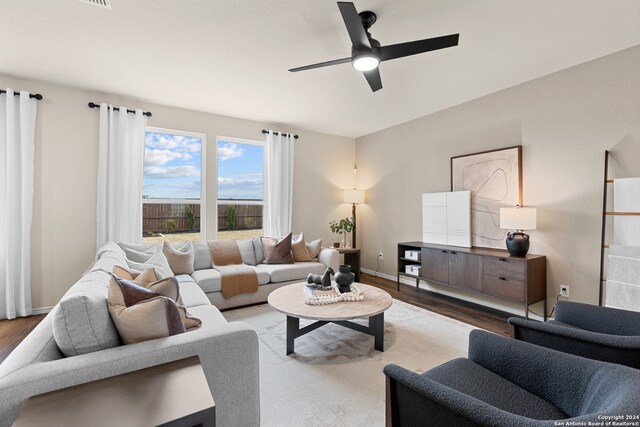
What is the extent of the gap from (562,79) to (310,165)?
3.70 m

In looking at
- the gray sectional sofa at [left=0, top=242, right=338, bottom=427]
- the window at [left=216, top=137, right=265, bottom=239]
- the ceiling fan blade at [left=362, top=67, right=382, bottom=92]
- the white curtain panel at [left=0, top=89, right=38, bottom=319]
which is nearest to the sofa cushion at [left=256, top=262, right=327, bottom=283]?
Result: the window at [left=216, top=137, right=265, bottom=239]

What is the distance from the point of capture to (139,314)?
4.32 ft

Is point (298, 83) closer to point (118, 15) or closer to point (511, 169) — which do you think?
point (118, 15)

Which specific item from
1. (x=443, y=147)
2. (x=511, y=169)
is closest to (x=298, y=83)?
(x=443, y=147)

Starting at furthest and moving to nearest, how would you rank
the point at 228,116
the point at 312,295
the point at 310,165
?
1. the point at 310,165
2. the point at 228,116
3. the point at 312,295

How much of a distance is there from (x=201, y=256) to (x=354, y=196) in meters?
2.90

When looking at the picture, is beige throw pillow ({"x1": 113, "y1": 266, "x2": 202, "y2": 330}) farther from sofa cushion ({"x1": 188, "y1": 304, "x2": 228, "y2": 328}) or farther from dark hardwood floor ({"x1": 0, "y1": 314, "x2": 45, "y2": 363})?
dark hardwood floor ({"x1": 0, "y1": 314, "x2": 45, "y2": 363})

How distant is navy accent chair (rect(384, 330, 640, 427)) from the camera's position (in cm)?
84

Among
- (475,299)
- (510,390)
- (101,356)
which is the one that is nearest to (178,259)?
(101,356)

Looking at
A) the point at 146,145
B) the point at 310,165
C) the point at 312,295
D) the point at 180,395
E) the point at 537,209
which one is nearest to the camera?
the point at 180,395

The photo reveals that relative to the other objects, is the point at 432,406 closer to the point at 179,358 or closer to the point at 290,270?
the point at 179,358

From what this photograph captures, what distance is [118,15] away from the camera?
2.17 meters

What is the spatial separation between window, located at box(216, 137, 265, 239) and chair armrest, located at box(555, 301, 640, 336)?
417cm

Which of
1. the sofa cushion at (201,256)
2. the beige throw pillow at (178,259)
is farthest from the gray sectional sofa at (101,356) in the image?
the sofa cushion at (201,256)
